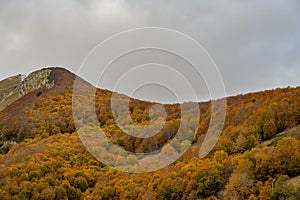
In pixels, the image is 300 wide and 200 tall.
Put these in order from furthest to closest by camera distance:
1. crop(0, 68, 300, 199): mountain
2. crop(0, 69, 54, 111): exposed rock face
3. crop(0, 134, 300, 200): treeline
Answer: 1. crop(0, 69, 54, 111): exposed rock face
2. crop(0, 68, 300, 199): mountain
3. crop(0, 134, 300, 200): treeline

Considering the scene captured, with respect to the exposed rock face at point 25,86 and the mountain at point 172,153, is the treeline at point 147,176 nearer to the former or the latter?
the mountain at point 172,153

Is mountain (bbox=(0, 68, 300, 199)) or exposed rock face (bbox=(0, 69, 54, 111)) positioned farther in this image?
exposed rock face (bbox=(0, 69, 54, 111))

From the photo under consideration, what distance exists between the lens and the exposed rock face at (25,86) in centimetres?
14888

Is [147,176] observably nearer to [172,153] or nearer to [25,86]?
[172,153]

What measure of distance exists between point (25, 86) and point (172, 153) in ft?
298

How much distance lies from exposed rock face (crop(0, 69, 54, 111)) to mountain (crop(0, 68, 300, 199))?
2821 cm

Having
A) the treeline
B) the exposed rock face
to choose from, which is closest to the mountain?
the treeline

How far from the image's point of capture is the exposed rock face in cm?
14888

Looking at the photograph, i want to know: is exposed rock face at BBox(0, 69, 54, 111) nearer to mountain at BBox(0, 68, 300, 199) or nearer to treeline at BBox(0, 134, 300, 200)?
mountain at BBox(0, 68, 300, 199)

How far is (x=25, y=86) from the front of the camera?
519 ft

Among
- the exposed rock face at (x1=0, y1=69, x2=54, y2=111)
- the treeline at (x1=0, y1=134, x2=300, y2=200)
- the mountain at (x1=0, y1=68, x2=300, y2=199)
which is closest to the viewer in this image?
the treeline at (x1=0, y1=134, x2=300, y2=200)

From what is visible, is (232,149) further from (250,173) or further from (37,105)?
(37,105)

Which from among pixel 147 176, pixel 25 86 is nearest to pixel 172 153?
pixel 147 176

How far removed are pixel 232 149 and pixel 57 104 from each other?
63777 millimetres
